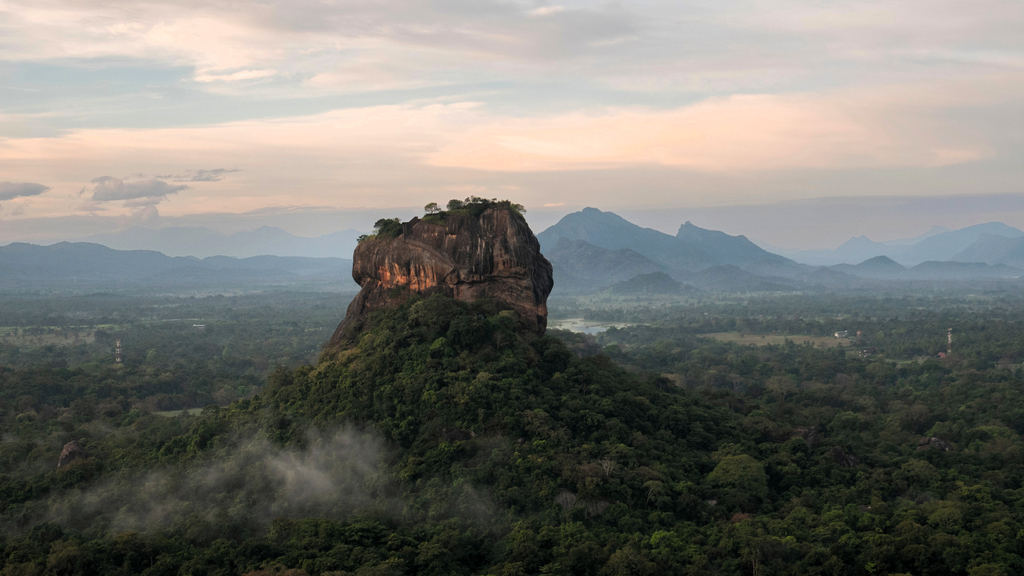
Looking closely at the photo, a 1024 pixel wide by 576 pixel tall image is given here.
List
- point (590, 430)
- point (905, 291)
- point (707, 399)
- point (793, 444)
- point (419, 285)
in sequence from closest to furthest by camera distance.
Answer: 1. point (590, 430)
2. point (793, 444)
3. point (419, 285)
4. point (707, 399)
5. point (905, 291)

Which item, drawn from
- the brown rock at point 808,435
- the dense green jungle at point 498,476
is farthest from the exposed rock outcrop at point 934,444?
the brown rock at point 808,435

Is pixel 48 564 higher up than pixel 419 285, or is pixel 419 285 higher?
pixel 419 285

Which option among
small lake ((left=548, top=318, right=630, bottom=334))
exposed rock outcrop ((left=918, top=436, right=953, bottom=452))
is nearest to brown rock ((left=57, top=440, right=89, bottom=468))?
exposed rock outcrop ((left=918, top=436, right=953, bottom=452))

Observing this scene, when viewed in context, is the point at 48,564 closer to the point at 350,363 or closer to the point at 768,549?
the point at 350,363

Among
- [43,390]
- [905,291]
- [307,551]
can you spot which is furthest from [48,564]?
[905,291]

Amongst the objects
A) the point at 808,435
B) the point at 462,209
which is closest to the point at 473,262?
the point at 462,209

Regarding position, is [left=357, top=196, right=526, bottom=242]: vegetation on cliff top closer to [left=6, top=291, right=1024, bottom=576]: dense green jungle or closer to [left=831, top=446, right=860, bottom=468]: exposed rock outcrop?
[left=6, top=291, right=1024, bottom=576]: dense green jungle

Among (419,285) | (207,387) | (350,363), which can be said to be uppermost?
(419,285)
